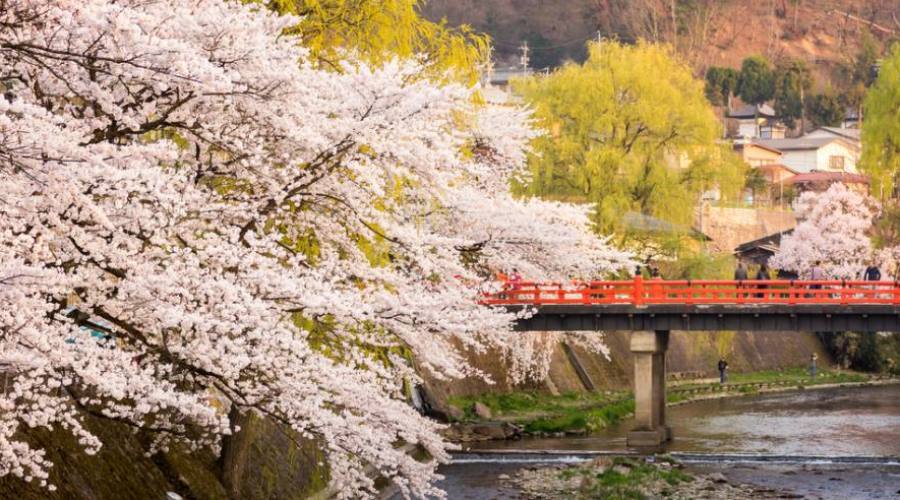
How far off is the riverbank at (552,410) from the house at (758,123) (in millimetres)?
81007

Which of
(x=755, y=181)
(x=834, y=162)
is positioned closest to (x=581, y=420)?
(x=755, y=181)

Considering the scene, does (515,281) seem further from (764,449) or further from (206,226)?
(206,226)

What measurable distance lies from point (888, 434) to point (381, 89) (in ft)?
88.1

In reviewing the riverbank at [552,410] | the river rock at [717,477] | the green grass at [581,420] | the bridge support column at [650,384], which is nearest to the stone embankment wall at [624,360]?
the riverbank at [552,410]

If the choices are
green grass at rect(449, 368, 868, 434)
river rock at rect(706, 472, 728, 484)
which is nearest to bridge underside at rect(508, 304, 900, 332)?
green grass at rect(449, 368, 868, 434)

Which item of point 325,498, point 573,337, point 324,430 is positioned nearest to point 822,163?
point 573,337

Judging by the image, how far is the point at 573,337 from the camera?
154 feet

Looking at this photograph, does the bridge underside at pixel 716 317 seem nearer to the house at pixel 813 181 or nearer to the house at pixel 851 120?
the house at pixel 813 181

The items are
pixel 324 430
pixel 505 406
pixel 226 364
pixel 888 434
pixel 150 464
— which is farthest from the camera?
pixel 505 406

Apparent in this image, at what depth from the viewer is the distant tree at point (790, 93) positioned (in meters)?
139

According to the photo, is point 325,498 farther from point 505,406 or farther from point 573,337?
point 573,337

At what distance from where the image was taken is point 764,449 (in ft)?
116

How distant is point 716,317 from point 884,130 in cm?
1822

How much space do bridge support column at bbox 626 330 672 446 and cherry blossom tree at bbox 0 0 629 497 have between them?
759 inches
